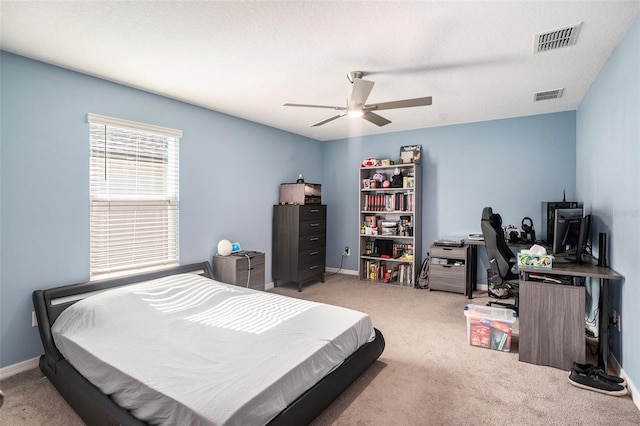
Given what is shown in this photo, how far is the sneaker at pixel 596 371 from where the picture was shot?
7.54 ft

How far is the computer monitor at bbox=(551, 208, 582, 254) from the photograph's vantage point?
2910 millimetres

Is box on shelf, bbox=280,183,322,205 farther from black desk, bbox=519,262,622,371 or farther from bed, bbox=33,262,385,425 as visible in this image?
black desk, bbox=519,262,622,371

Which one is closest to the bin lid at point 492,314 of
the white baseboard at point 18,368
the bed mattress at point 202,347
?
the bed mattress at point 202,347

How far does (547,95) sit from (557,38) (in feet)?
4.98

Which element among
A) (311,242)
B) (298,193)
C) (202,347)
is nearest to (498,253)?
(311,242)

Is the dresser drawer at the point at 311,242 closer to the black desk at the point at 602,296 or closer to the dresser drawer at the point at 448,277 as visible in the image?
the dresser drawer at the point at 448,277

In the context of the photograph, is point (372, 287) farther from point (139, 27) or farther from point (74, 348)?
point (139, 27)

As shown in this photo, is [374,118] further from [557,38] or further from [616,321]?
[616,321]

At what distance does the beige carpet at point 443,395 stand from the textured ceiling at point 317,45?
2.51 metres

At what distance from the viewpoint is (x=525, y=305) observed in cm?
275

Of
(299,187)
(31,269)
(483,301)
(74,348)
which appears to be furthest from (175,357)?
(483,301)

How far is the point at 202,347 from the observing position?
2.09 metres

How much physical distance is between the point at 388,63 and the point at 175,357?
2.71 meters

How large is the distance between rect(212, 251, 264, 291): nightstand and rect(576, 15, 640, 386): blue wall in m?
3.42
